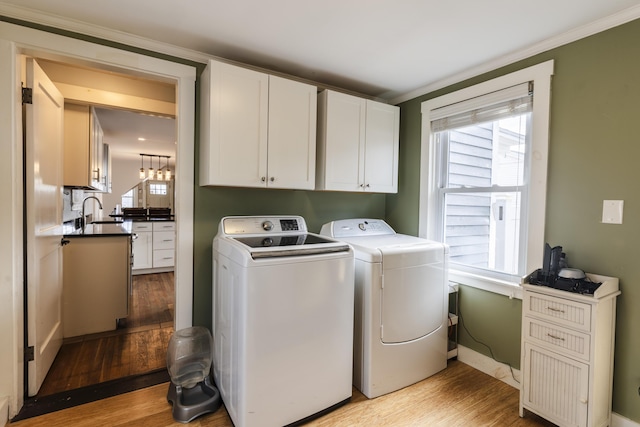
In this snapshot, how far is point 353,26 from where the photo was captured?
1781 mm

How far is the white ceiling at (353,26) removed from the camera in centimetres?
160

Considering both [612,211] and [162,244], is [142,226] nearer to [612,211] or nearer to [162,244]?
[162,244]

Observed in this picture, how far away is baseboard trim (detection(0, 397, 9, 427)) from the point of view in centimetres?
164

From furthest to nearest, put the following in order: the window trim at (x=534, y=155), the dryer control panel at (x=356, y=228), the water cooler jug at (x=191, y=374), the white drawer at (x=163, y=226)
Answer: the white drawer at (x=163, y=226) → the dryer control panel at (x=356, y=228) → the window trim at (x=534, y=155) → the water cooler jug at (x=191, y=374)

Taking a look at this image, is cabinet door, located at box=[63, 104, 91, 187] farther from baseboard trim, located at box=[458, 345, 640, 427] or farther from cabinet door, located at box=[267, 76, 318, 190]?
baseboard trim, located at box=[458, 345, 640, 427]

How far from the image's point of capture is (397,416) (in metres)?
1.83

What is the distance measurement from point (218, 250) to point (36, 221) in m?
1.06

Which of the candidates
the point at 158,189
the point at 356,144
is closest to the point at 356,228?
the point at 356,144

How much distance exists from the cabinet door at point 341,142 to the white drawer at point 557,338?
1469 mm

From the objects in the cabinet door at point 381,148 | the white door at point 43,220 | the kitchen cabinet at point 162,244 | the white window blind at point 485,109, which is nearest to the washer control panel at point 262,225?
the cabinet door at point 381,148

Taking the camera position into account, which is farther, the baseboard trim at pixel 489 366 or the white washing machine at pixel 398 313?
the baseboard trim at pixel 489 366

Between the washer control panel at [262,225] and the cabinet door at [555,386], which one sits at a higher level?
the washer control panel at [262,225]

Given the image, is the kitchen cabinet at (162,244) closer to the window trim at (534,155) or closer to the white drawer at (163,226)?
the white drawer at (163,226)

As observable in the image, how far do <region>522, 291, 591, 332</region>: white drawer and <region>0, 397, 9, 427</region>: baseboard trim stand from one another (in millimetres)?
2906
